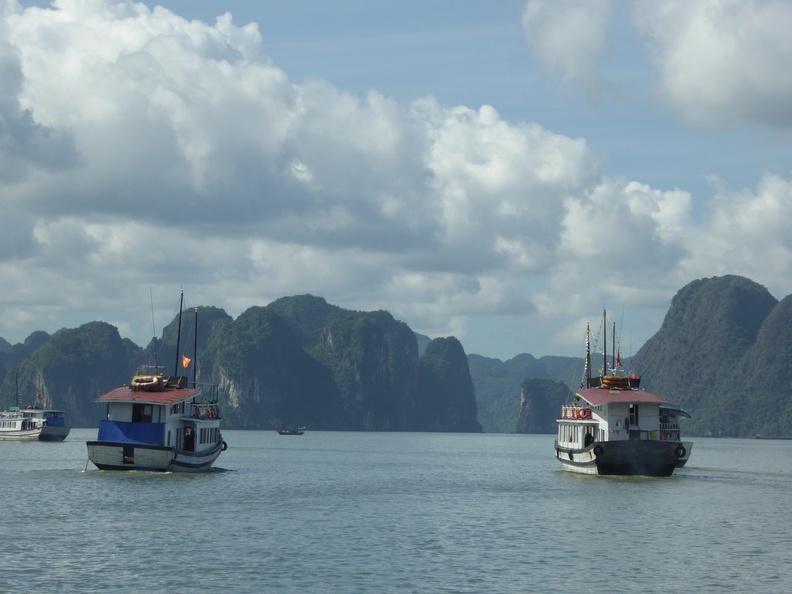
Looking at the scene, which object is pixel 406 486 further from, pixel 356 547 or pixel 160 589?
pixel 160 589

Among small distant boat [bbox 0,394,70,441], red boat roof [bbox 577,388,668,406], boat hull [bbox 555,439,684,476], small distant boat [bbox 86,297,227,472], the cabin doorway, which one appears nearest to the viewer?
small distant boat [bbox 86,297,227,472]

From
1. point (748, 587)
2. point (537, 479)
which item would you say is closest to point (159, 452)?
point (537, 479)

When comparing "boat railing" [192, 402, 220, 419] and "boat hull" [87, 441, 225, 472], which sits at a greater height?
"boat railing" [192, 402, 220, 419]

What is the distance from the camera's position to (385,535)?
43812 millimetres

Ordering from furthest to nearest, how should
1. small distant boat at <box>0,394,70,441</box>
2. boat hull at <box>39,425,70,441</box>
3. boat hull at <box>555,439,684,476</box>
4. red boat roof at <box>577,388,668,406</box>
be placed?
boat hull at <box>39,425,70,441</box>
small distant boat at <box>0,394,70,441</box>
red boat roof at <box>577,388,668,406</box>
boat hull at <box>555,439,684,476</box>

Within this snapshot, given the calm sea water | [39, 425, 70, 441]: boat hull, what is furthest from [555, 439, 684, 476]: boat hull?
[39, 425, 70, 441]: boat hull

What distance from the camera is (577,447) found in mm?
76125

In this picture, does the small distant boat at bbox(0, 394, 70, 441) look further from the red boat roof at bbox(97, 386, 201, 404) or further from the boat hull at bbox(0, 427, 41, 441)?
the red boat roof at bbox(97, 386, 201, 404)

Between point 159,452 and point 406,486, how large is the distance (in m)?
16.0

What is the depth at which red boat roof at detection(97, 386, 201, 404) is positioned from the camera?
64375 mm

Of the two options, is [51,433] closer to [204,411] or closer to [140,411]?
[204,411]

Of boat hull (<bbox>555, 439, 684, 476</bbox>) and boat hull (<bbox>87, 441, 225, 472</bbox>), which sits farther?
boat hull (<bbox>555, 439, 684, 476</bbox>)

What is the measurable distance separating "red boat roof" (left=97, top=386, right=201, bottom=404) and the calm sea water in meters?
4.55

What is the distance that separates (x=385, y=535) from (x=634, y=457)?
2845 centimetres
